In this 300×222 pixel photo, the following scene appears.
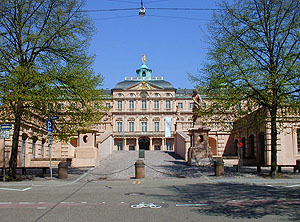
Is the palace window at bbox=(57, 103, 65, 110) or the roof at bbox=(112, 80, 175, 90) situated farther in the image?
the roof at bbox=(112, 80, 175, 90)

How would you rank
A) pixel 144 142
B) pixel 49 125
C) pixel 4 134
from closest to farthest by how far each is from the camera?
pixel 4 134, pixel 49 125, pixel 144 142

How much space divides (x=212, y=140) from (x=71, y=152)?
16.2 meters

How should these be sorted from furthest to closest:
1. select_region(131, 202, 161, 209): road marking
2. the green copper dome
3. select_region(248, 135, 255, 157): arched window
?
1. the green copper dome
2. select_region(248, 135, 255, 157): arched window
3. select_region(131, 202, 161, 209): road marking

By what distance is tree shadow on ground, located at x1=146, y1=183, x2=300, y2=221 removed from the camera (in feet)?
25.9

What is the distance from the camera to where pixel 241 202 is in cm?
947

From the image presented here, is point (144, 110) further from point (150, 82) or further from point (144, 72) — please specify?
point (144, 72)

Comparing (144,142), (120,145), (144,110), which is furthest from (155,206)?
(144,110)

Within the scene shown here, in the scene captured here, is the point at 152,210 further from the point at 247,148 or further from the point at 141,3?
the point at 247,148

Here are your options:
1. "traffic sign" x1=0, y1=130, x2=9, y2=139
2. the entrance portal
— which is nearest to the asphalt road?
"traffic sign" x1=0, y1=130, x2=9, y2=139

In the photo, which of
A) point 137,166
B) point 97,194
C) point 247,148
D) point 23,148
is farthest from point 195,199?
point 247,148

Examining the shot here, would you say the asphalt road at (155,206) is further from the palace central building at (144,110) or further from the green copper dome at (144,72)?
A: the green copper dome at (144,72)

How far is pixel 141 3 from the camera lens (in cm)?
1596

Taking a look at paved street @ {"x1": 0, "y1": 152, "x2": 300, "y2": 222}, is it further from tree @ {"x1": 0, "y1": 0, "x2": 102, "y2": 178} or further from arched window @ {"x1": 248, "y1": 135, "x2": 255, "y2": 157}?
arched window @ {"x1": 248, "y1": 135, "x2": 255, "y2": 157}

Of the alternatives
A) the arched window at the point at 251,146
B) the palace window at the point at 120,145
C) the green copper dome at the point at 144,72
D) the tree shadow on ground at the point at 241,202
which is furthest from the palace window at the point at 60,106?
the green copper dome at the point at 144,72
